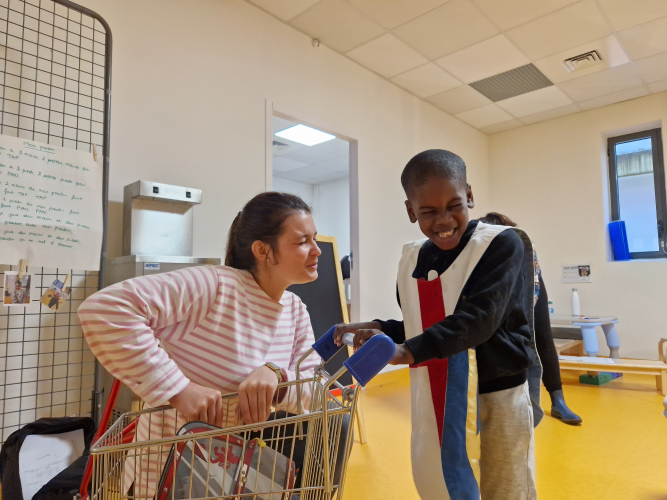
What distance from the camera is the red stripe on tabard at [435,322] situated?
1021 millimetres

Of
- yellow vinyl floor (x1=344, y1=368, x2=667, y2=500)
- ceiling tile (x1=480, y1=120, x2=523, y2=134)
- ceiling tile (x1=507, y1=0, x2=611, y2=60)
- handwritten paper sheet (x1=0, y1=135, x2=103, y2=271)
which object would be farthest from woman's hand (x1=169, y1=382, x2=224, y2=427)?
ceiling tile (x1=480, y1=120, x2=523, y2=134)

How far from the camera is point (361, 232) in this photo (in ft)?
13.2

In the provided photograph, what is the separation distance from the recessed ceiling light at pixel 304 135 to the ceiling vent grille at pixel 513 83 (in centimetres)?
173

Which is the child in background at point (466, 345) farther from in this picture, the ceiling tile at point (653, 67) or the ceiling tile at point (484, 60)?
the ceiling tile at point (653, 67)

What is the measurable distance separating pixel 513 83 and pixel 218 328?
4480mm

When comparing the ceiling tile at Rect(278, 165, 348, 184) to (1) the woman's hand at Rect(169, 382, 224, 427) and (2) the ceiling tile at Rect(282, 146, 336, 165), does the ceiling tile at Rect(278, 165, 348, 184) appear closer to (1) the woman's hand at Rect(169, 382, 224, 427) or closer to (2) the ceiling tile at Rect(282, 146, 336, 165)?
(2) the ceiling tile at Rect(282, 146, 336, 165)

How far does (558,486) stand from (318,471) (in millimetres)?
1621

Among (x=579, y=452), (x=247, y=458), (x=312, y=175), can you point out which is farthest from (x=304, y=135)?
(x=247, y=458)

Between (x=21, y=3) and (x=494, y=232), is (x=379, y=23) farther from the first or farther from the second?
(x=494, y=232)

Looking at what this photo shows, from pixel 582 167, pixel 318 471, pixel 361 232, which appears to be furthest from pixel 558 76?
pixel 318 471

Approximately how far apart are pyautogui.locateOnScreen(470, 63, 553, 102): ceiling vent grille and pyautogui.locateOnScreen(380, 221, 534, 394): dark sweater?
383cm

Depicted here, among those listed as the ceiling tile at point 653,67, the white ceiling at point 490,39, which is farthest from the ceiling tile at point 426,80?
the ceiling tile at point 653,67

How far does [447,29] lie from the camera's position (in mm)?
3602

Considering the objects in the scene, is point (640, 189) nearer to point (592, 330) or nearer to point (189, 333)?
point (592, 330)
